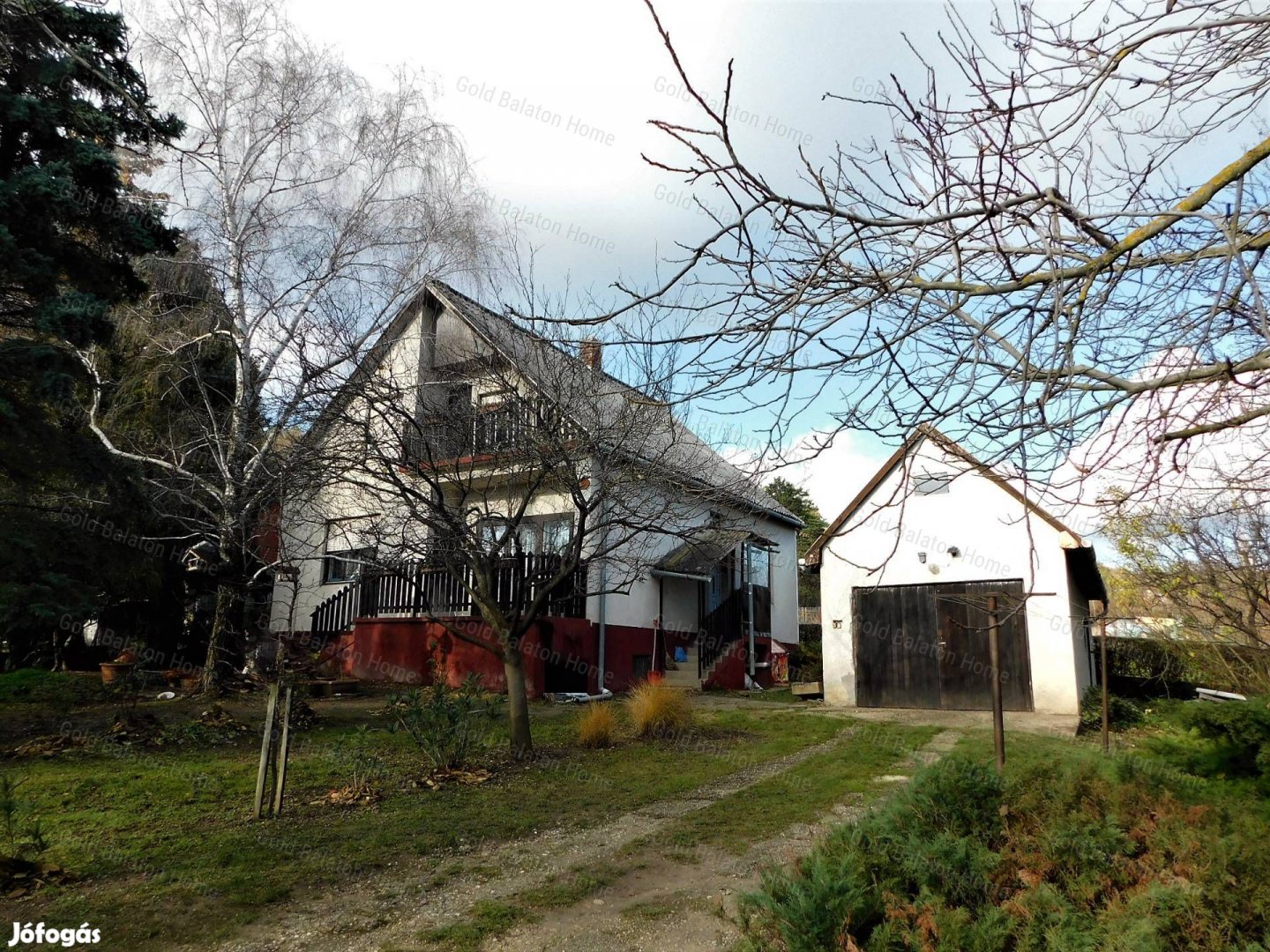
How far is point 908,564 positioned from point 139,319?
47.0 feet

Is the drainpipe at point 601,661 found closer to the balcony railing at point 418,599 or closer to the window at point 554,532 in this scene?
the balcony railing at point 418,599

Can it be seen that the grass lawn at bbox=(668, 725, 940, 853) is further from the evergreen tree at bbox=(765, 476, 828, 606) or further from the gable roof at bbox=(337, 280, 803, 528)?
the evergreen tree at bbox=(765, 476, 828, 606)

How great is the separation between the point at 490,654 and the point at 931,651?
7.94m

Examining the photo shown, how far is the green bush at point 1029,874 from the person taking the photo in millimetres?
2781

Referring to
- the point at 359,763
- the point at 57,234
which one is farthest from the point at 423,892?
the point at 57,234

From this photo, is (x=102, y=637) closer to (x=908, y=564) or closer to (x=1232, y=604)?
(x=908, y=564)

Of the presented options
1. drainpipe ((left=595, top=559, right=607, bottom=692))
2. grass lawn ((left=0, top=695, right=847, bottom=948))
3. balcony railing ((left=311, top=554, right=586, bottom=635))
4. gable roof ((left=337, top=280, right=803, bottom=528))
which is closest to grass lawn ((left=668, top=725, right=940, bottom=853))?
grass lawn ((left=0, top=695, right=847, bottom=948))

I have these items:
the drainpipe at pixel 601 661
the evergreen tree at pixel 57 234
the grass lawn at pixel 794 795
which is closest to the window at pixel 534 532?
the drainpipe at pixel 601 661

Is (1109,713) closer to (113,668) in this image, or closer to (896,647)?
(896,647)

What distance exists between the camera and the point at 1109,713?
44.0ft

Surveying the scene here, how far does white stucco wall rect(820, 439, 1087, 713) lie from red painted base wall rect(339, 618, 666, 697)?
407 centimetres

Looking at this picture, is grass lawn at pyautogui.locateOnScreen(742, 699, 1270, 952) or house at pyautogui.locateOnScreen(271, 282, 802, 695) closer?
grass lawn at pyautogui.locateOnScreen(742, 699, 1270, 952)

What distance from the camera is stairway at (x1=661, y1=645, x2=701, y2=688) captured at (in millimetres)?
17078

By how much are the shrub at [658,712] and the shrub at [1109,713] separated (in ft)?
20.5
